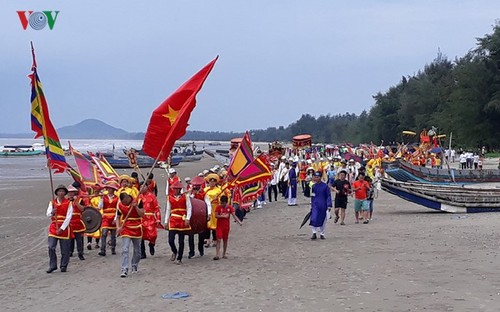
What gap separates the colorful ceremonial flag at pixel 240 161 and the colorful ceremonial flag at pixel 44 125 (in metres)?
3.83

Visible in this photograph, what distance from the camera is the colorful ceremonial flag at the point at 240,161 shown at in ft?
51.7

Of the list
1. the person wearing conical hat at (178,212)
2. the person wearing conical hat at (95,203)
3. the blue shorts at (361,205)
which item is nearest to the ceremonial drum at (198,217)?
the person wearing conical hat at (178,212)

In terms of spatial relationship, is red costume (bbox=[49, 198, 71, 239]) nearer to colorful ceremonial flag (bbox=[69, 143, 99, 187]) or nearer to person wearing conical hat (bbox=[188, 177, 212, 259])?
person wearing conical hat (bbox=[188, 177, 212, 259])

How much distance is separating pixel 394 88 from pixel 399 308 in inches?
4288

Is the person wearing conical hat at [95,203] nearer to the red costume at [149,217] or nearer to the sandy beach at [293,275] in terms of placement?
the sandy beach at [293,275]

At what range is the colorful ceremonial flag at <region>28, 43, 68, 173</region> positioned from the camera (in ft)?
40.6

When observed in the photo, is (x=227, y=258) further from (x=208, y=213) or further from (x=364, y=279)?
(x=364, y=279)

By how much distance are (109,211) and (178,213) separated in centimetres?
193

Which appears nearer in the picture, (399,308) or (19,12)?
(399,308)

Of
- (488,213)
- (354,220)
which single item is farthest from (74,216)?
(488,213)

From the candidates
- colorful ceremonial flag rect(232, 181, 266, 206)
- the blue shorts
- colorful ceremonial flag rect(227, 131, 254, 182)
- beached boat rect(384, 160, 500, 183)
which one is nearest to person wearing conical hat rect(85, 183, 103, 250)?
colorful ceremonial flag rect(227, 131, 254, 182)

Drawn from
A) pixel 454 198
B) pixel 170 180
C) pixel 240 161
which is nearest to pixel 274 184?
pixel 454 198

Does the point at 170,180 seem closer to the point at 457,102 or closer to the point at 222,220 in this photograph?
the point at 222,220

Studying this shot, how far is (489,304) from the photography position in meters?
8.70
